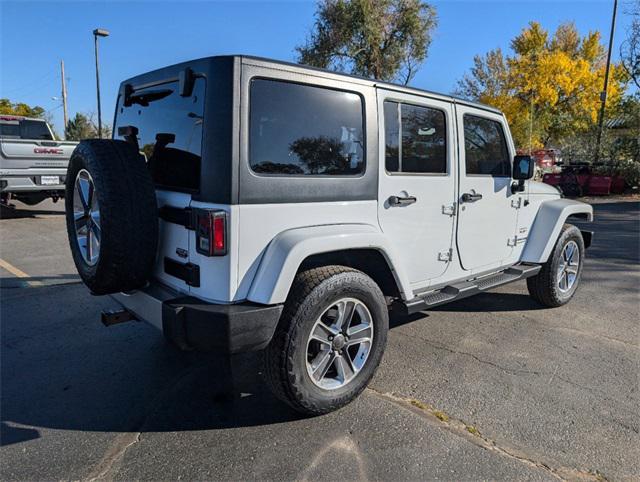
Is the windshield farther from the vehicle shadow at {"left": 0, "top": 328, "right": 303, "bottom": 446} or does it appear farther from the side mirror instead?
the side mirror

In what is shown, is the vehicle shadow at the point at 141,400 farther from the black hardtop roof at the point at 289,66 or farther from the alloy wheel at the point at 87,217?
the black hardtop roof at the point at 289,66

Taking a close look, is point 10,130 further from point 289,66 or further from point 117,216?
point 289,66

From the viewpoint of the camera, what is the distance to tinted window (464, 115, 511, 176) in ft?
12.8

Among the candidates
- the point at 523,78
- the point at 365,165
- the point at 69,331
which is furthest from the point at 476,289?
the point at 523,78

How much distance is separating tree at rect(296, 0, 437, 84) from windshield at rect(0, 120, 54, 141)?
1553 centimetres

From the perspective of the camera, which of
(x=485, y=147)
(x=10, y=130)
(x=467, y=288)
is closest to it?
(x=467, y=288)

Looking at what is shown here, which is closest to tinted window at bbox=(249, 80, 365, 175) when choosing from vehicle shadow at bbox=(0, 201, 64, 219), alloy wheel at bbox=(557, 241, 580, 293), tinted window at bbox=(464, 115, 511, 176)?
tinted window at bbox=(464, 115, 511, 176)

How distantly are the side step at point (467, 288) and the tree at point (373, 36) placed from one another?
21798mm

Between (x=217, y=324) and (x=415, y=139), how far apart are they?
1966 millimetres

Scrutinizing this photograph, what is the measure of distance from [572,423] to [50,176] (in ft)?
35.0

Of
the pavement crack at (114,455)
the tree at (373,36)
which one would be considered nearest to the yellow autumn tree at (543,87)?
the tree at (373,36)

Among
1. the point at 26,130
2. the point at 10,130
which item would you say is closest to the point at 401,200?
the point at 10,130

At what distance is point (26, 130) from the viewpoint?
12008 millimetres

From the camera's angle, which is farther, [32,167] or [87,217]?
[32,167]
